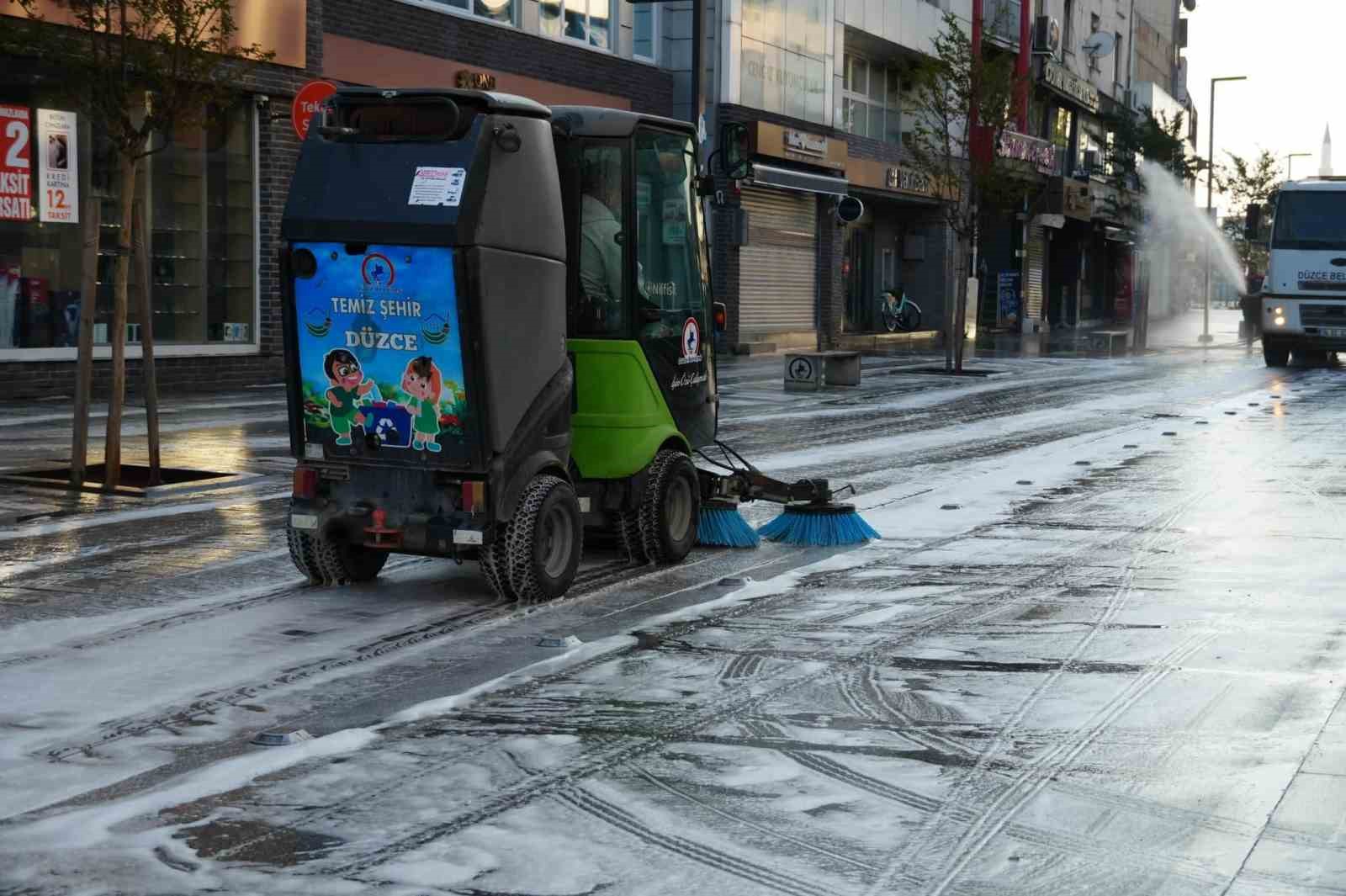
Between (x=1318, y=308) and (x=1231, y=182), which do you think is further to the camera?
(x=1231, y=182)

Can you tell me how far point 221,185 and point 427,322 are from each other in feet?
50.3

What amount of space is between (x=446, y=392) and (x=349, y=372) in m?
0.51

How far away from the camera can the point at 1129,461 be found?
51.5 feet

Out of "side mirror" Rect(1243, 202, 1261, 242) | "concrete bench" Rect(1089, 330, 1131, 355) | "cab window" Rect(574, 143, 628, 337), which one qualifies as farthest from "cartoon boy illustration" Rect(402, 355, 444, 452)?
"concrete bench" Rect(1089, 330, 1131, 355)

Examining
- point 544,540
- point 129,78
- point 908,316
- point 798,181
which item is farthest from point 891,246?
point 544,540

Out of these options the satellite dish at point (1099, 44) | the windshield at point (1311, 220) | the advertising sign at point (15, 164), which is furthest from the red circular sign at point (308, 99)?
the satellite dish at point (1099, 44)

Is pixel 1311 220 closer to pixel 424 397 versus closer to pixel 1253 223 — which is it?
pixel 1253 223

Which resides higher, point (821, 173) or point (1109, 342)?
point (821, 173)

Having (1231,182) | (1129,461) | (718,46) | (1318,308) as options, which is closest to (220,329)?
(1129,461)

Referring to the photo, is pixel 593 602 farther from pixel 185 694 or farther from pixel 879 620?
pixel 185 694

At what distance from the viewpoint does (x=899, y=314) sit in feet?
149

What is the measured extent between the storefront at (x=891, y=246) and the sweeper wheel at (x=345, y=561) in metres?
32.5

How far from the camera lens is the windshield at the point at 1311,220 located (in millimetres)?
30594

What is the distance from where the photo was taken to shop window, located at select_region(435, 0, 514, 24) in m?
27.0
